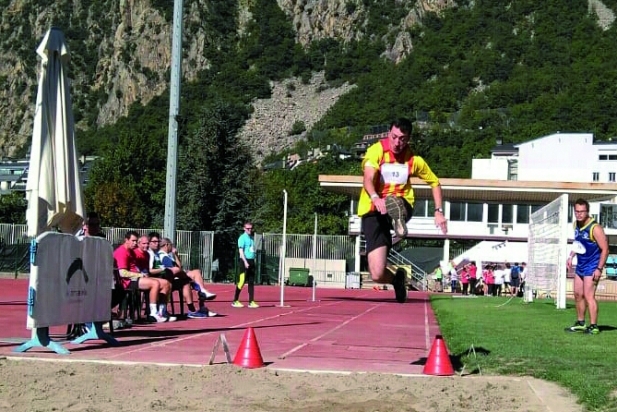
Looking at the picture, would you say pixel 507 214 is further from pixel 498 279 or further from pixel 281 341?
pixel 281 341

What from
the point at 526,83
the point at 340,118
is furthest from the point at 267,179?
the point at 340,118

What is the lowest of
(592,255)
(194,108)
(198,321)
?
(198,321)

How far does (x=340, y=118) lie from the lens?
177 metres

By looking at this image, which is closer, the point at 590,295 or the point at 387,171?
the point at 387,171

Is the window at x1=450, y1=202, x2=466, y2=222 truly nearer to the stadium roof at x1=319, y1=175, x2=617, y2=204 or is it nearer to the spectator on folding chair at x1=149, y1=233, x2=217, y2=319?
the stadium roof at x1=319, y1=175, x2=617, y2=204

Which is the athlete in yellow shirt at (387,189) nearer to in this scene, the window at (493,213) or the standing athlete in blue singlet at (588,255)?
the standing athlete in blue singlet at (588,255)

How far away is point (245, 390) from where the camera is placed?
7.30 metres

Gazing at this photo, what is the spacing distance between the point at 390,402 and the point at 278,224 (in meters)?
78.7

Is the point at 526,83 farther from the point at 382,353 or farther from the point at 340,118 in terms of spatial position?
the point at 382,353

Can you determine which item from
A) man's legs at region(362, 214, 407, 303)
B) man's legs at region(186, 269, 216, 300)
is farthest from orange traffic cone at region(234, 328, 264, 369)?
man's legs at region(186, 269, 216, 300)

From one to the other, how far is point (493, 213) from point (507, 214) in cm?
90

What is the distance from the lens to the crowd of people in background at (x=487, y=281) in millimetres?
41312

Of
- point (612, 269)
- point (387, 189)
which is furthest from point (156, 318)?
point (612, 269)

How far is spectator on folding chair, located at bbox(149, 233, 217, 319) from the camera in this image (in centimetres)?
1549
